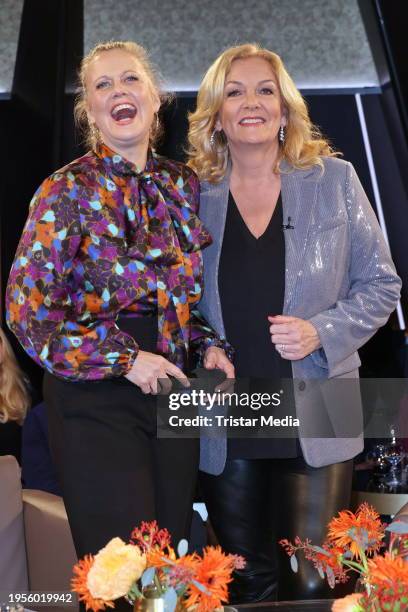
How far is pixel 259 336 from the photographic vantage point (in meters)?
2.18

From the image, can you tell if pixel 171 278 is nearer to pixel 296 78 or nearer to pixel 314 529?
pixel 314 529

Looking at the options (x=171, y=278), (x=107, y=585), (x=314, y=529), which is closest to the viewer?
(x=107, y=585)

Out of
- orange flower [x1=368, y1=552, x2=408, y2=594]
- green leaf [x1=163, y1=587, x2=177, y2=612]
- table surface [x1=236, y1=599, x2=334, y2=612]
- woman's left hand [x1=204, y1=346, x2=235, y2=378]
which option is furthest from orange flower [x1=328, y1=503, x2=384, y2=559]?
woman's left hand [x1=204, y1=346, x2=235, y2=378]

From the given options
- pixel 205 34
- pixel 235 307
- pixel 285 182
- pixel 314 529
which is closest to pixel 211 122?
pixel 285 182

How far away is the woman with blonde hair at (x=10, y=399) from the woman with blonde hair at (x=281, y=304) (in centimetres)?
146

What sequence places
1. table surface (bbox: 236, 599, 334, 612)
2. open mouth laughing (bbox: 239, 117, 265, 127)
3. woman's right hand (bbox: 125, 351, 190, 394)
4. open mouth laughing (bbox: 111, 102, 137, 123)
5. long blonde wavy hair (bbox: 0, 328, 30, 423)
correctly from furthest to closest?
long blonde wavy hair (bbox: 0, 328, 30, 423) < open mouth laughing (bbox: 239, 117, 265, 127) < open mouth laughing (bbox: 111, 102, 137, 123) < woman's right hand (bbox: 125, 351, 190, 394) < table surface (bbox: 236, 599, 334, 612)

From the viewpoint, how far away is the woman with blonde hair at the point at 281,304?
7.02 ft

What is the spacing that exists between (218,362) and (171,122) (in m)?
3.00

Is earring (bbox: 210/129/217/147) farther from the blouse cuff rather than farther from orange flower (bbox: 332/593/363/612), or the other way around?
orange flower (bbox: 332/593/363/612)

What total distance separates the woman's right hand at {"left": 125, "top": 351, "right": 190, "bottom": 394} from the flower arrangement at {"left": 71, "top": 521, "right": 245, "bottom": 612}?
0.65 m

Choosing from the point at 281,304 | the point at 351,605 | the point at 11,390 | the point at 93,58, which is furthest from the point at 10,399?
the point at 351,605

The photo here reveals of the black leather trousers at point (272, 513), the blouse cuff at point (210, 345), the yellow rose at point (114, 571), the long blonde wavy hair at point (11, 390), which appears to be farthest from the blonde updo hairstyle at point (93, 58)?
the long blonde wavy hair at point (11, 390)

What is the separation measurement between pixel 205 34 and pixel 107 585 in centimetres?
418

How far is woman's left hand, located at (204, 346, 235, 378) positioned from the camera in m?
2.06
